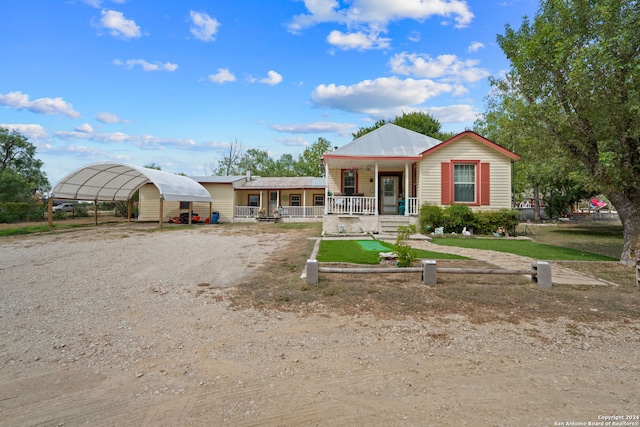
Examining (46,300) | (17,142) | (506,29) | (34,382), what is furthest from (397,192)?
(17,142)

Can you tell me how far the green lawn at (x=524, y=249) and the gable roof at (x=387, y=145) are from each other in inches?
173

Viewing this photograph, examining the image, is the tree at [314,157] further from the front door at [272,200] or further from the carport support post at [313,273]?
the carport support post at [313,273]

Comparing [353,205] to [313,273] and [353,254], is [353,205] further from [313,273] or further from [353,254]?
[313,273]

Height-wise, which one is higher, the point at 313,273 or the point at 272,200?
the point at 272,200

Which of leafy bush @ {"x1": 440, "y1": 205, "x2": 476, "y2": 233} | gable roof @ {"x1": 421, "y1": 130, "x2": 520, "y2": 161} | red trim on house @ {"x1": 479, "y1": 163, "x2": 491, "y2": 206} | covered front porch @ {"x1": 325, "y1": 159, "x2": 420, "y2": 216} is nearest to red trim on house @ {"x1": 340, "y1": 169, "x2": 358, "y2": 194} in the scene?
covered front porch @ {"x1": 325, "y1": 159, "x2": 420, "y2": 216}

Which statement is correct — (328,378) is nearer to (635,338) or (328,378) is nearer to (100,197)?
(635,338)

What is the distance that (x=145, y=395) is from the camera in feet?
8.77

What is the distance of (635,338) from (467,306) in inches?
71.0

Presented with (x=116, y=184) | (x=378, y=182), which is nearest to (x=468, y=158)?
(x=378, y=182)

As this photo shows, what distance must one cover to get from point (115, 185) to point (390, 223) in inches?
711

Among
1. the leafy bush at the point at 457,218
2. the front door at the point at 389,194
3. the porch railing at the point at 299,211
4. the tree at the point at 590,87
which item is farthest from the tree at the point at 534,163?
the porch railing at the point at 299,211

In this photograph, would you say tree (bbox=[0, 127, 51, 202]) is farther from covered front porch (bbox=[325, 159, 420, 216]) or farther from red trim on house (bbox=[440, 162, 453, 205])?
red trim on house (bbox=[440, 162, 453, 205])

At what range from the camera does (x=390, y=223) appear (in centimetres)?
1420

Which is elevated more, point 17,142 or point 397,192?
point 17,142
